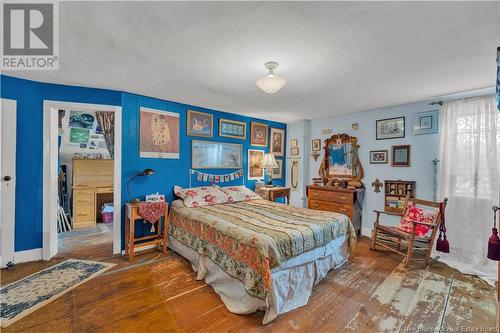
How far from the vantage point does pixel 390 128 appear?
12.8 ft

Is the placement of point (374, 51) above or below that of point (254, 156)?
above

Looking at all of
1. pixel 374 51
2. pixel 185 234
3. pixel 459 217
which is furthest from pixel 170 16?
pixel 459 217

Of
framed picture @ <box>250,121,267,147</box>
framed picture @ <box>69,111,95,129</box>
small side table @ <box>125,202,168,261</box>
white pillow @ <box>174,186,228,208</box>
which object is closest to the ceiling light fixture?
white pillow @ <box>174,186,228,208</box>

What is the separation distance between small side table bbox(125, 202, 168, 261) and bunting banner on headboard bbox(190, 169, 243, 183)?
95cm

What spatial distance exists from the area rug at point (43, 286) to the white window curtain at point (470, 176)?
15.1ft

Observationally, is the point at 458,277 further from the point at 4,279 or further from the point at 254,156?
the point at 4,279

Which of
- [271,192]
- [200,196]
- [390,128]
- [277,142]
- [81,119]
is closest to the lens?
[200,196]

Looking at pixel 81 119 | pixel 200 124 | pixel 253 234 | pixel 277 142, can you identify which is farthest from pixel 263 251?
pixel 81 119

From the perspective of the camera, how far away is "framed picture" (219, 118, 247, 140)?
4381 millimetres

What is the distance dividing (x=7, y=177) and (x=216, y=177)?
2816mm

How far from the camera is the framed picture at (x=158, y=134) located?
340cm

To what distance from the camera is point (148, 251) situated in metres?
3.29

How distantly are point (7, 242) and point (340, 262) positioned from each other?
4175 millimetres

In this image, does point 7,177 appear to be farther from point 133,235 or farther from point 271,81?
point 271,81
